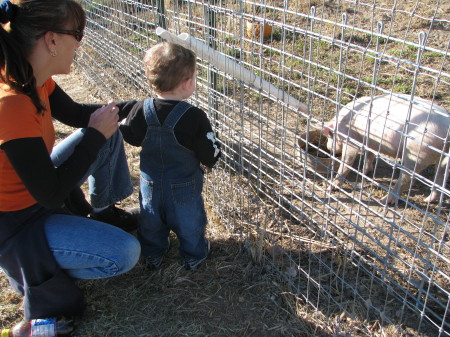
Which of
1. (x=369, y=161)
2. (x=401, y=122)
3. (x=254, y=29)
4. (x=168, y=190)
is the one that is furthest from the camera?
(x=369, y=161)

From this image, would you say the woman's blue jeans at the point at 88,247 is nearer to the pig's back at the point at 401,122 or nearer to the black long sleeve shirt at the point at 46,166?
the black long sleeve shirt at the point at 46,166

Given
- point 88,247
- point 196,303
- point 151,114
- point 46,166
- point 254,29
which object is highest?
point 254,29

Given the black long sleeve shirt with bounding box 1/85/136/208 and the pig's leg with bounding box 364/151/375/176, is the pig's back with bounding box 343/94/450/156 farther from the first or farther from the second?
the black long sleeve shirt with bounding box 1/85/136/208

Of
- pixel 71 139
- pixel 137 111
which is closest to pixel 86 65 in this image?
pixel 71 139

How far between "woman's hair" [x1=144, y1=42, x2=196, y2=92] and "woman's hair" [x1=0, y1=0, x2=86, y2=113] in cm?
39

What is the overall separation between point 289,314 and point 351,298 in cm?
35

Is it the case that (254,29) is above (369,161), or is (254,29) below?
above

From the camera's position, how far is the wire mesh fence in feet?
5.62

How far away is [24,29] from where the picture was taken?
1775 millimetres

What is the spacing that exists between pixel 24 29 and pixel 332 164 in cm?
138

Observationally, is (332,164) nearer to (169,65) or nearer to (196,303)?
(169,65)

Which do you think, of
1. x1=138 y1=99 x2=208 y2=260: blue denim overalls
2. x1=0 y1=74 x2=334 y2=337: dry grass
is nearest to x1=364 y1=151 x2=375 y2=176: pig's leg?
x1=0 y1=74 x2=334 y2=337: dry grass

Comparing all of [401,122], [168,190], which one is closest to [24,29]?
[168,190]

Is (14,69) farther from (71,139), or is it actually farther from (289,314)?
(289,314)
